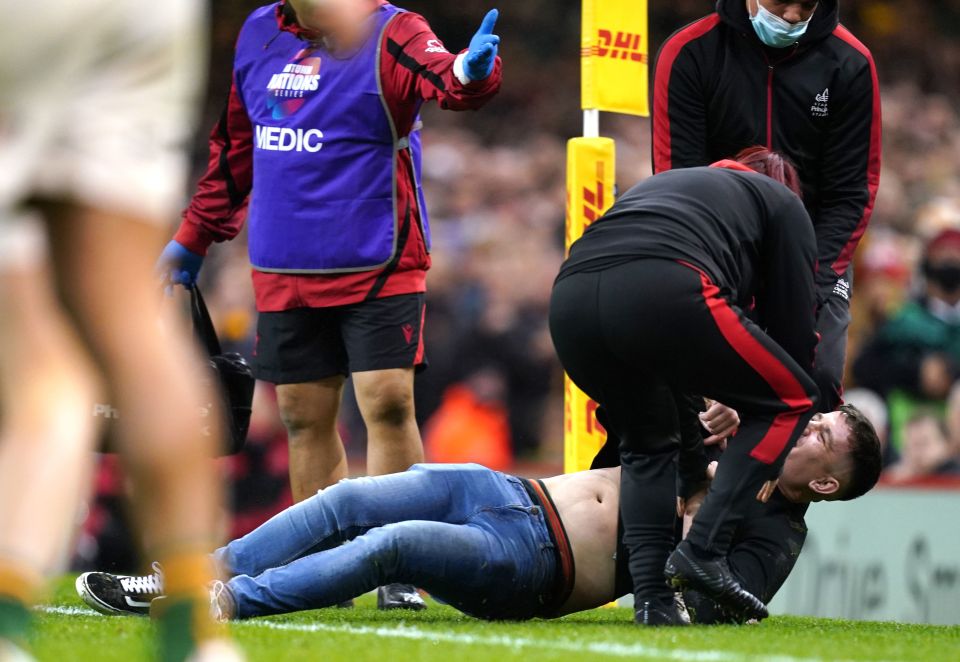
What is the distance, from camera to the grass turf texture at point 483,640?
351 cm

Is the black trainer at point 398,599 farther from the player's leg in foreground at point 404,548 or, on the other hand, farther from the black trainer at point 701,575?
the black trainer at point 701,575

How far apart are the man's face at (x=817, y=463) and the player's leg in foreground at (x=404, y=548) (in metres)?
0.75

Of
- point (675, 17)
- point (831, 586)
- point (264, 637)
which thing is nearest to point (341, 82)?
point (264, 637)

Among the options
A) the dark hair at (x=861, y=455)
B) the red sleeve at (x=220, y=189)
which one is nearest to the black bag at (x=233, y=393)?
the red sleeve at (x=220, y=189)

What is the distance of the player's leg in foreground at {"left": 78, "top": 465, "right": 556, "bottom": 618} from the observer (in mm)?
4094

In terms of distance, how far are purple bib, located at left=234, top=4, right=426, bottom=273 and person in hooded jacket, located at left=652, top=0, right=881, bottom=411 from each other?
3.18ft

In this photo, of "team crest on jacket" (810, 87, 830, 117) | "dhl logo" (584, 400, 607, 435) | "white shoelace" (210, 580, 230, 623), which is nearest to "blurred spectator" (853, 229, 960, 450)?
"dhl logo" (584, 400, 607, 435)

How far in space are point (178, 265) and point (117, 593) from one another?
5.39 ft

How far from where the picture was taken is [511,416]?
1017 centimetres

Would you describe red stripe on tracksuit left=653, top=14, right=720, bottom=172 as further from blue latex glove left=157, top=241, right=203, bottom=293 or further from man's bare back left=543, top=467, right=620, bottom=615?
blue latex glove left=157, top=241, right=203, bottom=293

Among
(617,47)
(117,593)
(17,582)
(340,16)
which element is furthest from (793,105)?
(17,582)

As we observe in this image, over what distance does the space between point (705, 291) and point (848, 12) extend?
8.72 metres

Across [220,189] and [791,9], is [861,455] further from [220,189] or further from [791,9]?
[220,189]

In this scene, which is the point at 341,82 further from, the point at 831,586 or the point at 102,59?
the point at 831,586
